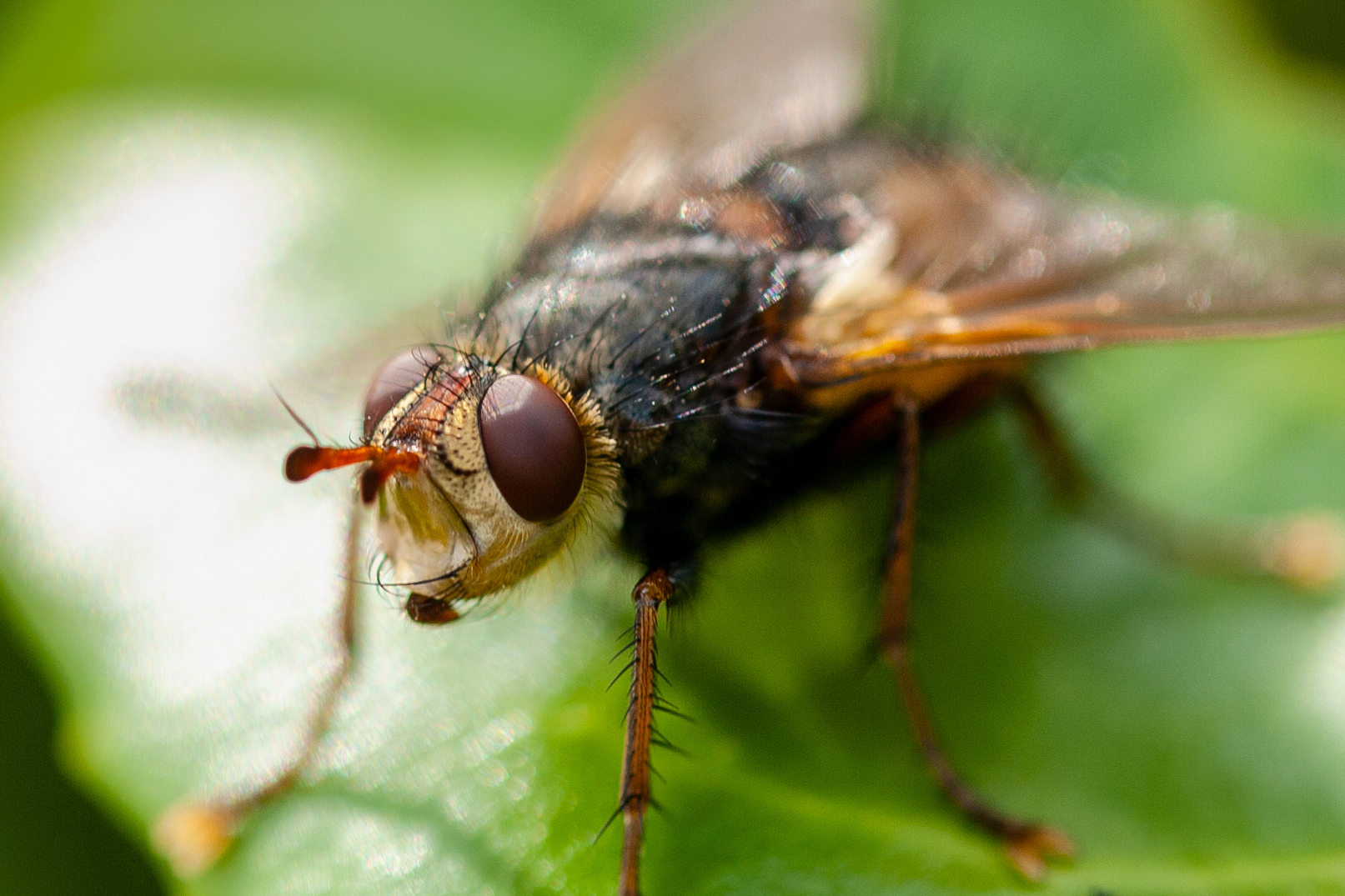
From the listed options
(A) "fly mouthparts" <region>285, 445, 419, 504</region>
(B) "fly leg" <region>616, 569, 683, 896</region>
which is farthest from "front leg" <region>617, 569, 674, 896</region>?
(A) "fly mouthparts" <region>285, 445, 419, 504</region>

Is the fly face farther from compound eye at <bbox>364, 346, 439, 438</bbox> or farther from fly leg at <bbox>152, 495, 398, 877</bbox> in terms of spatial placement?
fly leg at <bbox>152, 495, 398, 877</bbox>

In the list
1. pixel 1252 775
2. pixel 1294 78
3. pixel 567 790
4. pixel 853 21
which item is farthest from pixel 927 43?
pixel 567 790

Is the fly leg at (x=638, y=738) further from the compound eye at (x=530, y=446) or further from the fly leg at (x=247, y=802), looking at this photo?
the fly leg at (x=247, y=802)

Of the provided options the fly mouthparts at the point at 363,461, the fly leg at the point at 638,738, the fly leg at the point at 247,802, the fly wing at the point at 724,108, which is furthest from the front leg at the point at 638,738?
the fly wing at the point at 724,108

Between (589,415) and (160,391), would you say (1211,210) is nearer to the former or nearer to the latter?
(589,415)

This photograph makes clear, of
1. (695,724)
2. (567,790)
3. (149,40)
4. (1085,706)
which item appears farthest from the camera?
(149,40)

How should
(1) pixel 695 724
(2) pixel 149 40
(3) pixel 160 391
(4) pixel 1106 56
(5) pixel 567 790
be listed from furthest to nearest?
(4) pixel 1106 56
(2) pixel 149 40
(3) pixel 160 391
(1) pixel 695 724
(5) pixel 567 790
